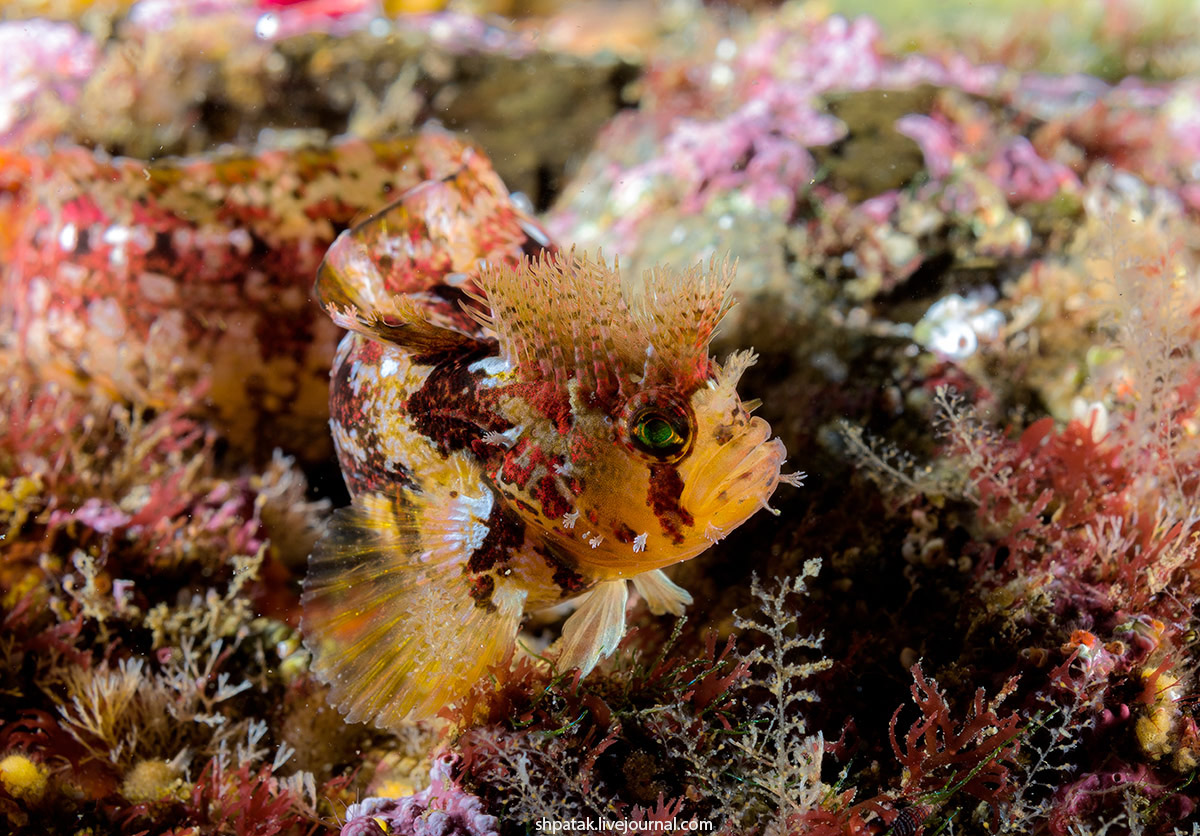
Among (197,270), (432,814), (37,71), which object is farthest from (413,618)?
(37,71)

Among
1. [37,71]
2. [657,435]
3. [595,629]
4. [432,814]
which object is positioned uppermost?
[37,71]

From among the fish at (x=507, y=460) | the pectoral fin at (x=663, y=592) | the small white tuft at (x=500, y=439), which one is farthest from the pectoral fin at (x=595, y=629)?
the small white tuft at (x=500, y=439)

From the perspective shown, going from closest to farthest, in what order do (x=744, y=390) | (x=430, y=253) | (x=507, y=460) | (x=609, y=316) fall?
(x=609, y=316)
(x=507, y=460)
(x=430, y=253)
(x=744, y=390)

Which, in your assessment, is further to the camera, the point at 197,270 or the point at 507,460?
the point at 197,270

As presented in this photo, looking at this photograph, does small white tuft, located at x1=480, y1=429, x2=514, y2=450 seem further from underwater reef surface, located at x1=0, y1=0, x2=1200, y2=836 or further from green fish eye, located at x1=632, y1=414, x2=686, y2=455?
underwater reef surface, located at x1=0, y1=0, x2=1200, y2=836

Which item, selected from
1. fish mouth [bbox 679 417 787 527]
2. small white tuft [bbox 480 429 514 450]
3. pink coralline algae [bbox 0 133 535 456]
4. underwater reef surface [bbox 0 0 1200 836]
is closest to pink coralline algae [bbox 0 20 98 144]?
underwater reef surface [bbox 0 0 1200 836]

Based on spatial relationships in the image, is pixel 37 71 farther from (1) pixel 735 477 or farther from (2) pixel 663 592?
(1) pixel 735 477

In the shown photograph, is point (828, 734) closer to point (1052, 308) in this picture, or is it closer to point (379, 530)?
point (379, 530)
